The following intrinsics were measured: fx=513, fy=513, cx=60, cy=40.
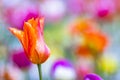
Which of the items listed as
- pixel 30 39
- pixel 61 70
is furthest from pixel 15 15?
pixel 30 39

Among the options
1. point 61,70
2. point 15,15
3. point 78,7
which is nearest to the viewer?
point 61,70

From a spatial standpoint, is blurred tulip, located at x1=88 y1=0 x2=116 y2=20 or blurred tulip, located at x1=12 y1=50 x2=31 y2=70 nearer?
blurred tulip, located at x1=12 y1=50 x2=31 y2=70

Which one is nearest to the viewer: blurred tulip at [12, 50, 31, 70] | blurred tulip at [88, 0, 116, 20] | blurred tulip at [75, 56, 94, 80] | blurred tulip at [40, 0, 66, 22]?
blurred tulip at [12, 50, 31, 70]

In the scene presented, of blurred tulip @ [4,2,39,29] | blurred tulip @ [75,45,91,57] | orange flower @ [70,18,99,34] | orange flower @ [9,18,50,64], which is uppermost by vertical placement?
orange flower @ [9,18,50,64]

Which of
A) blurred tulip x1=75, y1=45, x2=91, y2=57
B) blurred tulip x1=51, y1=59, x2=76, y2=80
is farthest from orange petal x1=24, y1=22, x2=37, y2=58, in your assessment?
blurred tulip x1=75, y1=45, x2=91, y2=57

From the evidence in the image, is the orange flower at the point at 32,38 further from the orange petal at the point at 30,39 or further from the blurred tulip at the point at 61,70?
the blurred tulip at the point at 61,70

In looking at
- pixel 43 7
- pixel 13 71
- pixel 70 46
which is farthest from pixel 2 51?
pixel 43 7

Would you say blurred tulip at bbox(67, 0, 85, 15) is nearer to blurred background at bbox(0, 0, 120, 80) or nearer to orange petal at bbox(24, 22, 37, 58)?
blurred background at bbox(0, 0, 120, 80)

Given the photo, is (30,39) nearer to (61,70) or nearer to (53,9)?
(61,70)

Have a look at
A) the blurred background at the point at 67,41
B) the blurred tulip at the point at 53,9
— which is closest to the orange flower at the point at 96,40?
the blurred background at the point at 67,41
